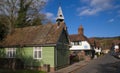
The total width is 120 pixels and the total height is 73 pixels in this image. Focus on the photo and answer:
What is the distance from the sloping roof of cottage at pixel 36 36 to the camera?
94.6 ft

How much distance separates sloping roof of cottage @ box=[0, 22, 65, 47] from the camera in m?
28.8

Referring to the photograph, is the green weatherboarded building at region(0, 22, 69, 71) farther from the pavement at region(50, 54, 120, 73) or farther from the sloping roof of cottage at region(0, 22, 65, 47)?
the pavement at region(50, 54, 120, 73)

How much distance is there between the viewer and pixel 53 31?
101 ft

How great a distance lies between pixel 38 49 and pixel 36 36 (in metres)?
2.85

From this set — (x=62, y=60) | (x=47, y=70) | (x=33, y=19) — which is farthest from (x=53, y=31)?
(x=33, y=19)

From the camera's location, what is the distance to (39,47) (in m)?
28.8

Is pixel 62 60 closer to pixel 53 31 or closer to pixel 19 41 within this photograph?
pixel 53 31

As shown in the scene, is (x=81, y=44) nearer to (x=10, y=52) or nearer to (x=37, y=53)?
(x=10, y=52)

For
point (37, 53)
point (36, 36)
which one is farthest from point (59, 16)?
point (37, 53)

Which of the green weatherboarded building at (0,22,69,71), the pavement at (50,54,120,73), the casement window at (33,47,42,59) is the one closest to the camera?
the pavement at (50,54,120,73)

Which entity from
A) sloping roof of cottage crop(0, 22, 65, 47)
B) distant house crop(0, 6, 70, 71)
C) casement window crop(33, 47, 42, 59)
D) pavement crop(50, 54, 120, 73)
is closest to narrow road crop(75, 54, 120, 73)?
pavement crop(50, 54, 120, 73)

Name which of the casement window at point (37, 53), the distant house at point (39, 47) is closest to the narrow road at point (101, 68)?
the distant house at point (39, 47)

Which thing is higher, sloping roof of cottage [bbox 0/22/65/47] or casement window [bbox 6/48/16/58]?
sloping roof of cottage [bbox 0/22/65/47]

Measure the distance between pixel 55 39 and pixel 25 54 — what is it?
5205 mm
